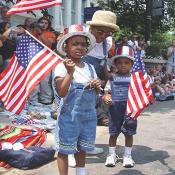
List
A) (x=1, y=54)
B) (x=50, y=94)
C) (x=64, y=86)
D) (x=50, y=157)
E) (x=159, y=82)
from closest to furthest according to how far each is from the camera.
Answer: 1. (x=64, y=86)
2. (x=50, y=157)
3. (x=1, y=54)
4. (x=50, y=94)
5. (x=159, y=82)

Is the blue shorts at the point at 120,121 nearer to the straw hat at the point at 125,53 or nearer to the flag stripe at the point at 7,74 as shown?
the straw hat at the point at 125,53

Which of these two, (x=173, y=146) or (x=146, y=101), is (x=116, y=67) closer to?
(x=146, y=101)

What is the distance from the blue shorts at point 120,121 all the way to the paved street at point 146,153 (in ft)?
1.32

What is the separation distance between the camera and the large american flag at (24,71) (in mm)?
4484

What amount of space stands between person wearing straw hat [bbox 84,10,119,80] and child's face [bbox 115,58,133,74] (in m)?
0.31

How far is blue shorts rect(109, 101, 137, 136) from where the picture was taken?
5.41 m

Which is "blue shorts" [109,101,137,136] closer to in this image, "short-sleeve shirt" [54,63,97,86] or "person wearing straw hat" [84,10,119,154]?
"person wearing straw hat" [84,10,119,154]

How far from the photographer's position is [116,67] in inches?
215

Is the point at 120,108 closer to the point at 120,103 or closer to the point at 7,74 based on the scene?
the point at 120,103

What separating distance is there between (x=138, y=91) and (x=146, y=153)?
3.61 feet

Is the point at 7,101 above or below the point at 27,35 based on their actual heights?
below

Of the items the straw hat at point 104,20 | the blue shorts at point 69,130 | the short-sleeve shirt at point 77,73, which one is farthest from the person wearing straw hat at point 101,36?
the blue shorts at point 69,130

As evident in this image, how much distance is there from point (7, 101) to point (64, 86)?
46.3 inches

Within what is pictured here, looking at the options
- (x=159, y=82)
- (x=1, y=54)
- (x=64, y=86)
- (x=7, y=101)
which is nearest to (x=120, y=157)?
(x=7, y=101)
